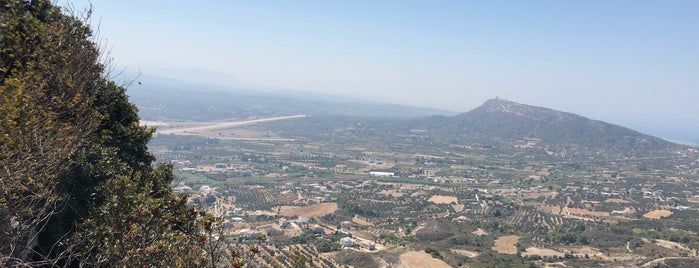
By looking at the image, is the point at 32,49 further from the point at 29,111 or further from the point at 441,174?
the point at 441,174

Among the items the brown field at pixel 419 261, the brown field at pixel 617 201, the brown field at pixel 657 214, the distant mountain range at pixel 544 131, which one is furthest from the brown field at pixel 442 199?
the distant mountain range at pixel 544 131

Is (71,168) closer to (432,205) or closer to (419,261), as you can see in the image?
(419,261)

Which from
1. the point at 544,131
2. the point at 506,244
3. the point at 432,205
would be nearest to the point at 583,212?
the point at 432,205

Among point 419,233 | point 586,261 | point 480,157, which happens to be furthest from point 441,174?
point 586,261

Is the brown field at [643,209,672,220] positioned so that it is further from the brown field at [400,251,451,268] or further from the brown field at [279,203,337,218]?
the brown field at [279,203,337,218]

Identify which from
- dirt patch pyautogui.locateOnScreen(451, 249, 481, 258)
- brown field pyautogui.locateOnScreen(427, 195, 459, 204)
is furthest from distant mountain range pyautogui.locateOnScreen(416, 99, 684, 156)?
dirt patch pyautogui.locateOnScreen(451, 249, 481, 258)
